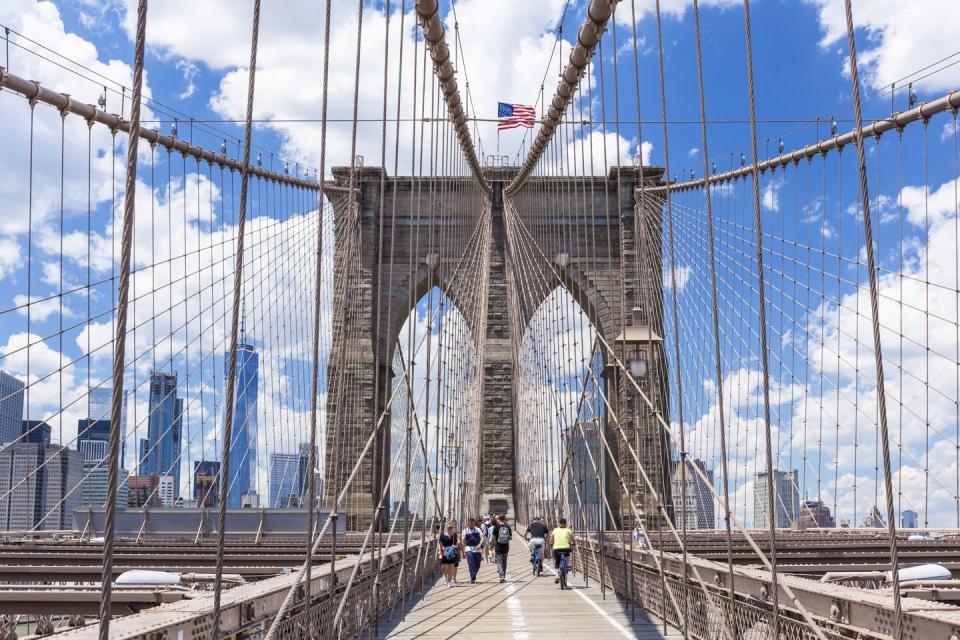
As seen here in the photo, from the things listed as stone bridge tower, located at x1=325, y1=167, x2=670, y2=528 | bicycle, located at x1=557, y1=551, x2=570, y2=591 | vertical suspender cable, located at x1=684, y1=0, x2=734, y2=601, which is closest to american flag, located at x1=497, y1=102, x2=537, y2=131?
stone bridge tower, located at x1=325, y1=167, x2=670, y2=528

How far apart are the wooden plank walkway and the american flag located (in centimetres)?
1479

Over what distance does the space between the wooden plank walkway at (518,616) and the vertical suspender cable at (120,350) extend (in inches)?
191

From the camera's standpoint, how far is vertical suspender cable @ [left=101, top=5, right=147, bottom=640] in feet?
8.30

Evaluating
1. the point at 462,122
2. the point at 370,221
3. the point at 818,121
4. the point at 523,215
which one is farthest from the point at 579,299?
the point at 818,121

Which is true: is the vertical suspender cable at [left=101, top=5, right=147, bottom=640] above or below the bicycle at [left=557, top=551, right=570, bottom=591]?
above

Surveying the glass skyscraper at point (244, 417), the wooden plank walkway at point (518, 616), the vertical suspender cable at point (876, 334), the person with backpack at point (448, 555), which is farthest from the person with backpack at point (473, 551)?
the vertical suspender cable at point (876, 334)

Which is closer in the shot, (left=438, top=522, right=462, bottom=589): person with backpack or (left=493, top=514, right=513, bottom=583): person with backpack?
(left=438, top=522, right=462, bottom=589): person with backpack

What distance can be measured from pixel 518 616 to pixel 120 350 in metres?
6.51

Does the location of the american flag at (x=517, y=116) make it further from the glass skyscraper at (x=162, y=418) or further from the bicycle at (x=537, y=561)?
the bicycle at (x=537, y=561)

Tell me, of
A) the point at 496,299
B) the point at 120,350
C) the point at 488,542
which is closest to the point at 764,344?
the point at 120,350

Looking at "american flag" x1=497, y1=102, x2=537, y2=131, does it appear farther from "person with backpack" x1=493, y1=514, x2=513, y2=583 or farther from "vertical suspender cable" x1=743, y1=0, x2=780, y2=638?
"vertical suspender cable" x1=743, y1=0, x2=780, y2=638

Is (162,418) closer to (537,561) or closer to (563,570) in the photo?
(537,561)

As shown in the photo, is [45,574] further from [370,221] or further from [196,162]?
[370,221]

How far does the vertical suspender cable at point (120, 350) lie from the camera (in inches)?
99.7
